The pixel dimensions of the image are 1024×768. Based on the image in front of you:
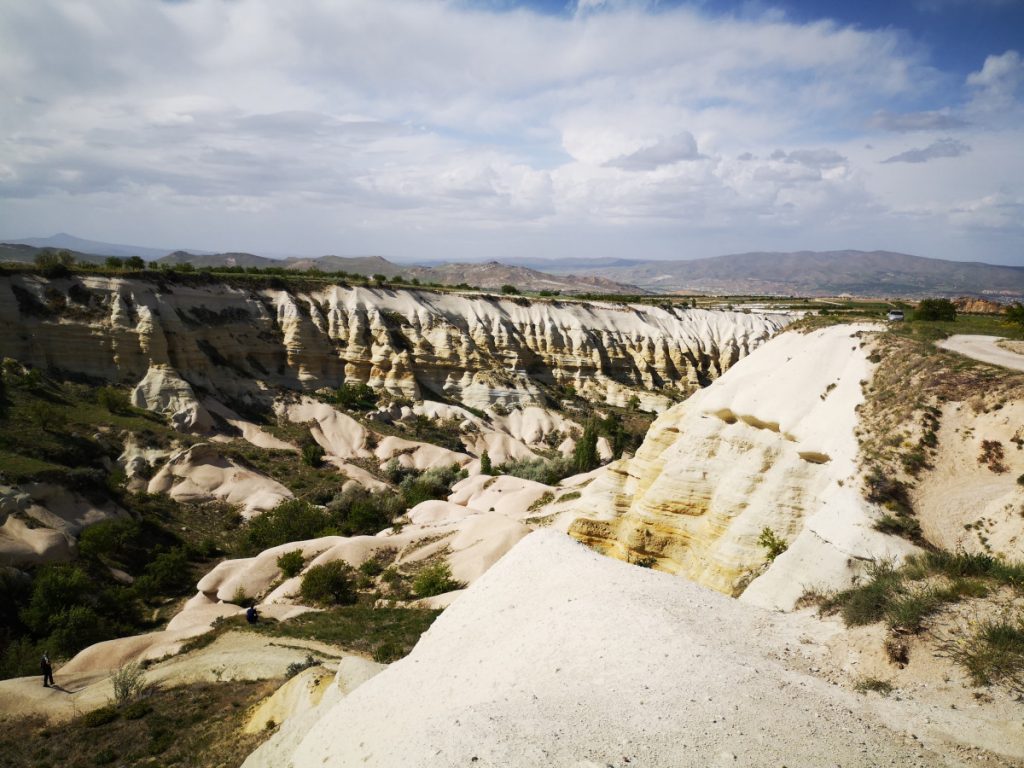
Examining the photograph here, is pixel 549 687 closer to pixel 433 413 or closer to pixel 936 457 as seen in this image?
pixel 936 457

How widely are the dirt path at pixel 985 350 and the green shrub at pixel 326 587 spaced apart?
25881mm

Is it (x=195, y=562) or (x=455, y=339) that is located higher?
(x=455, y=339)

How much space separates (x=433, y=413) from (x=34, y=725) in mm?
42397

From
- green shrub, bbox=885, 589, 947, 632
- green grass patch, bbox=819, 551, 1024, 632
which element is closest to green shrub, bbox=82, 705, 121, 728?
green grass patch, bbox=819, 551, 1024, 632

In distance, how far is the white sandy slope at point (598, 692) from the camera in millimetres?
6750

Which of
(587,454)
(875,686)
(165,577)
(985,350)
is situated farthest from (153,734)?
(587,454)

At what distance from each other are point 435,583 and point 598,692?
18.7m

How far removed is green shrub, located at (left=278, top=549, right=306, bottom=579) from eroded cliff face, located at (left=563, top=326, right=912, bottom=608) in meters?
14.6

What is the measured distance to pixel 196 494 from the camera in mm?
37781

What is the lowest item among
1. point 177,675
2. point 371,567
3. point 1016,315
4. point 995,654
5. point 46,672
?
point 371,567

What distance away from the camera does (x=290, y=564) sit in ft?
92.3

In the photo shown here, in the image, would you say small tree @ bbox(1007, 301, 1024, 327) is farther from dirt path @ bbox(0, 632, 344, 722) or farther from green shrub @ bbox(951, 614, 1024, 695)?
dirt path @ bbox(0, 632, 344, 722)

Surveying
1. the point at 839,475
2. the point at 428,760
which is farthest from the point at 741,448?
the point at 428,760

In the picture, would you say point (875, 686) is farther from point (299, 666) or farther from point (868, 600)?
point (299, 666)
